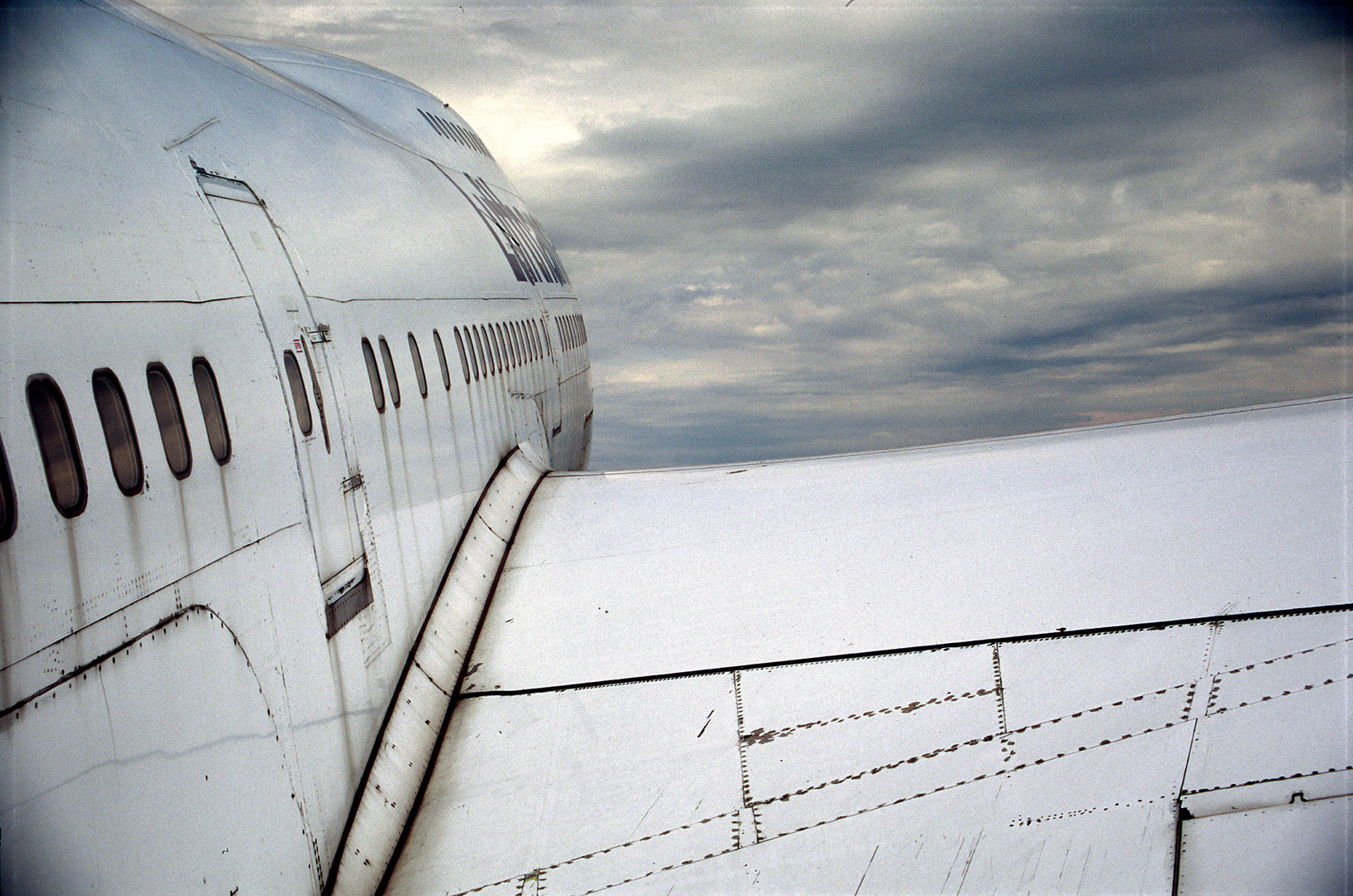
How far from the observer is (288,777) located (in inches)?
140

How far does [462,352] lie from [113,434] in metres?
4.96

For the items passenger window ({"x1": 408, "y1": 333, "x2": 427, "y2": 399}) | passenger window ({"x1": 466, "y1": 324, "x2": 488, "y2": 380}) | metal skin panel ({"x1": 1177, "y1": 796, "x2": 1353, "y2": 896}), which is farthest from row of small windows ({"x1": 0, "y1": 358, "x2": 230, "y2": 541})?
passenger window ({"x1": 466, "y1": 324, "x2": 488, "y2": 380})

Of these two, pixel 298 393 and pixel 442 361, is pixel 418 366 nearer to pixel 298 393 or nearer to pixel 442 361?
pixel 442 361

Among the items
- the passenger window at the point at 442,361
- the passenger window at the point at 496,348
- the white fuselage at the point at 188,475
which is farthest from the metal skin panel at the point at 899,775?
the passenger window at the point at 496,348

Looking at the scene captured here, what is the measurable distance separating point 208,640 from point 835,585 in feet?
9.19

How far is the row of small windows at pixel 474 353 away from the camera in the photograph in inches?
213

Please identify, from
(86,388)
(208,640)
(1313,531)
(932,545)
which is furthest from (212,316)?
(1313,531)

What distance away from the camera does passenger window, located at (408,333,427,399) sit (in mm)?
6262

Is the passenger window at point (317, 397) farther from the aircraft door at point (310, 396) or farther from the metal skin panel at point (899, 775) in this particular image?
the metal skin panel at point (899, 775)

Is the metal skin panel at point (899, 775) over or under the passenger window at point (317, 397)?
under

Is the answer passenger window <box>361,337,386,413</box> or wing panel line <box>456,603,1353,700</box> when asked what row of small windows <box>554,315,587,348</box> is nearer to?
passenger window <box>361,337,386,413</box>

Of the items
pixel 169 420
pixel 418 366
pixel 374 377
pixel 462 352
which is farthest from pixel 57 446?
pixel 462 352

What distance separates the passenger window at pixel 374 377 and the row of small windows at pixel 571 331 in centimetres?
871

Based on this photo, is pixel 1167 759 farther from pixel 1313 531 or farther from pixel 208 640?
pixel 208 640
